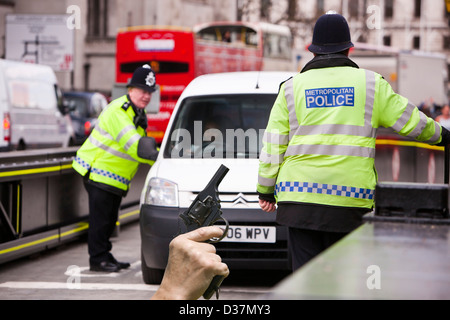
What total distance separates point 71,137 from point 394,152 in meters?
10.9

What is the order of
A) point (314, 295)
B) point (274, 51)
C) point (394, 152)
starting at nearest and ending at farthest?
point (314, 295), point (394, 152), point (274, 51)

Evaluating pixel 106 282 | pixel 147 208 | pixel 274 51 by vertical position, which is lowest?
pixel 106 282

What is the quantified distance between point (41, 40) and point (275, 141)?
25875mm

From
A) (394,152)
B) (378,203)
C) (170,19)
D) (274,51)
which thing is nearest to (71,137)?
(394,152)

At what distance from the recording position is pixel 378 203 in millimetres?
3271

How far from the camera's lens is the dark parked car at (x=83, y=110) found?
1037 inches

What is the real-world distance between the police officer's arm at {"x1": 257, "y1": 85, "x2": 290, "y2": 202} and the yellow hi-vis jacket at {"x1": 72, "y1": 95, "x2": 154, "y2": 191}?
3695 mm

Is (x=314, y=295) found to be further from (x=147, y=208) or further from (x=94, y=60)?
(x=94, y=60)

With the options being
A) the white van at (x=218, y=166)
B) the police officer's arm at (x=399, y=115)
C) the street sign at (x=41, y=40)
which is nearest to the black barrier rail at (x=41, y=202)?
the white van at (x=218, y=166)

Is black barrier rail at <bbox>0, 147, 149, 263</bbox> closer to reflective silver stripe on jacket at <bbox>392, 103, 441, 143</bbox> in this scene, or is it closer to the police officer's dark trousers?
the police officer's dark trousers

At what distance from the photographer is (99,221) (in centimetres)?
884

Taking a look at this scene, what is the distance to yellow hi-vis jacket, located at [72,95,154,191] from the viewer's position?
28.5 ft

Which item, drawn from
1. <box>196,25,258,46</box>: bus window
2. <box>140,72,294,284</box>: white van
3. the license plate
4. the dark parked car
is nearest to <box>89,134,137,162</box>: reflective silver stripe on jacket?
<box>140,72,294,284</box>: white van

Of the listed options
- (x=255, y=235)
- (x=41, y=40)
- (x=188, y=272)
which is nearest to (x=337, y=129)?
(x=188, y=272)
